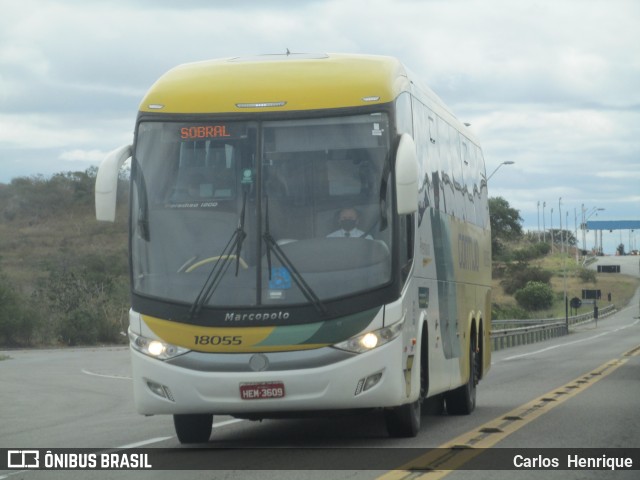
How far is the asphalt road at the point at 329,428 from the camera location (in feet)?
34.6

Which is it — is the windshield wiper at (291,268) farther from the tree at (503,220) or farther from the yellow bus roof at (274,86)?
the tree at (503,220)

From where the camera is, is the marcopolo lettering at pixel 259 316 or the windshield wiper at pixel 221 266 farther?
the windshield wiper at pixel 221 266

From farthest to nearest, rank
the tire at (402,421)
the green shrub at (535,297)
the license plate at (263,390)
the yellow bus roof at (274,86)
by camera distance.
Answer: the green shrub at (535,297), the tire at (402,421), the yellow bus roof at (274,86), the license plate at (263,390)

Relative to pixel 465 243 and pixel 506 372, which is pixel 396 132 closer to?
pixel 465 243

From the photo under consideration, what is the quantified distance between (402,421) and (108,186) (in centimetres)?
374

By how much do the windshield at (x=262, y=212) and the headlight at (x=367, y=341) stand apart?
0.40 m

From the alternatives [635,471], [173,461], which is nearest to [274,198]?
[173,461]

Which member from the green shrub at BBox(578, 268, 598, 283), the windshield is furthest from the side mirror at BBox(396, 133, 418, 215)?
the green shrub at BBox(578, 268, 598, 283)

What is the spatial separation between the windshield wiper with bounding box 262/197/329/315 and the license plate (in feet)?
2.54

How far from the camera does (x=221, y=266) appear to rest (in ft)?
37.7

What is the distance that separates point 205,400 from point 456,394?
6.46 meters

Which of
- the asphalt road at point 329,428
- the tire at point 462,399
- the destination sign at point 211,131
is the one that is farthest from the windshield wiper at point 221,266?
the tire at point 462,399

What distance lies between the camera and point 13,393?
2405cm

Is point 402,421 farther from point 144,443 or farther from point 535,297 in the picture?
point 535,297
